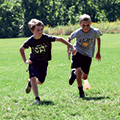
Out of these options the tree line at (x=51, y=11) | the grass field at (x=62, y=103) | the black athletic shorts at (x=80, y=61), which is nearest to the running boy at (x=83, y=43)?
the black athletic shorts at (x=80, y=61)

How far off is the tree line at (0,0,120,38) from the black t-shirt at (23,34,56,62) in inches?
1924

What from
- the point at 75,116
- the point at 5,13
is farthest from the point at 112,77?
the point at 5,13

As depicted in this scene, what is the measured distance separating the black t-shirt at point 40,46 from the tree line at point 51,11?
4888 cm

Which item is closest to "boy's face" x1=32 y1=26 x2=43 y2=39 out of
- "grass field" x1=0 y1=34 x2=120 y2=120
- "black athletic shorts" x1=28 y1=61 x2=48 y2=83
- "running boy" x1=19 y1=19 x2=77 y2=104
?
"running boy" x1=19 y1=19 x2=77 y2=104

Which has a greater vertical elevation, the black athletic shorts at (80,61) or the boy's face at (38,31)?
the boy's face at (38,31)

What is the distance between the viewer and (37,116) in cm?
423

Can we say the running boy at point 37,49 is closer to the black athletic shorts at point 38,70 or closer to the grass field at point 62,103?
the black athletic shorts at point 38,70

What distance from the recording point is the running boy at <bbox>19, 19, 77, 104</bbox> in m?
4.78

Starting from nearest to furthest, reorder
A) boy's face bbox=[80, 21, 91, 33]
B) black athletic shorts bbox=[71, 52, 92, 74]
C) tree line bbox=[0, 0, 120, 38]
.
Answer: boy's face bbox=[80, 21, 91, 33]
black athletic shorts bbox=[71, 52, 92, 74]
tree line bbox=[0, 0, 120, 38]

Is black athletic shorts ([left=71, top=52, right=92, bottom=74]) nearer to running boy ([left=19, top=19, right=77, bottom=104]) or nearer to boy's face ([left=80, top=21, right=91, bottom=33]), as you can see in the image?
boy's face ([left=80, top=21, right=91, bottom=33])

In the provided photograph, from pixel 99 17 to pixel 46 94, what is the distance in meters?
54.7

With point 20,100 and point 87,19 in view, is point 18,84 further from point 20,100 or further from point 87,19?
point 87,19

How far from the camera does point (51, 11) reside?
57.5 m

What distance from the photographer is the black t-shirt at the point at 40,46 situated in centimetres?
491
